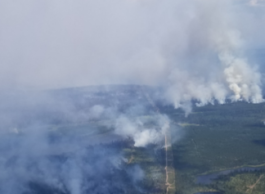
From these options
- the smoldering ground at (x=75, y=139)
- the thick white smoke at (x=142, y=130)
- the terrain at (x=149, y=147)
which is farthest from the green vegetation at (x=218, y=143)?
the smoldering ground at (x=75, y=139)

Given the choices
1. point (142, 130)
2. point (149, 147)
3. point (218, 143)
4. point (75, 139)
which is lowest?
point (149, 147)

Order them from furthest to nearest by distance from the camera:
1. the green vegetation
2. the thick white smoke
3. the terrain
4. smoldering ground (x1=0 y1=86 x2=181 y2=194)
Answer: the thick white smoke < the green vegetation < the terrain < smoldering ground (x1=0 y1=86 x2=181 y2=194)

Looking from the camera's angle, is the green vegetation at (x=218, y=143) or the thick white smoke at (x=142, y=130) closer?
the green vegetation at (x=218, y=143)

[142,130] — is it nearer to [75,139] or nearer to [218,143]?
[75,139]

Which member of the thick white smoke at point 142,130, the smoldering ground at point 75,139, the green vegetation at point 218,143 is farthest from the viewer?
the thick white smoke at point 142,130

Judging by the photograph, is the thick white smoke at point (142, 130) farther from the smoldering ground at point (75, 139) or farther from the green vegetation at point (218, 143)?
the green vegetation at point (218, 143)

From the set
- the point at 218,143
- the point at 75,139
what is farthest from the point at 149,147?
the point at 75,139

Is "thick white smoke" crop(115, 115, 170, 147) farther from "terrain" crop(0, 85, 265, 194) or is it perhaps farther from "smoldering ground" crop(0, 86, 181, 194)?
"terrain" crop(0, 85, 265, 194)

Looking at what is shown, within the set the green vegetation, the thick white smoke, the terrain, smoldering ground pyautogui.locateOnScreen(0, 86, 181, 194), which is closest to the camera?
smoldering ground pyautogui.locateOnScreen(0, 86, 181, 194)

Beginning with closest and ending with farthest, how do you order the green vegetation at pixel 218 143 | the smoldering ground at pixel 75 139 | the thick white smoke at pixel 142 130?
the smoldering ground at pixel 75 139 < the green vegetation at pixel 218 143 < the thick white smoke at pixel 142 130

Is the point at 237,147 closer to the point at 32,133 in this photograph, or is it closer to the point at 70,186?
the point at 70,186

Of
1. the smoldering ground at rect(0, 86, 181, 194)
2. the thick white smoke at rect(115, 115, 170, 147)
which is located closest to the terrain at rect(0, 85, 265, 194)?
the smoldering ground at rect(0, 86, 181, 194)
